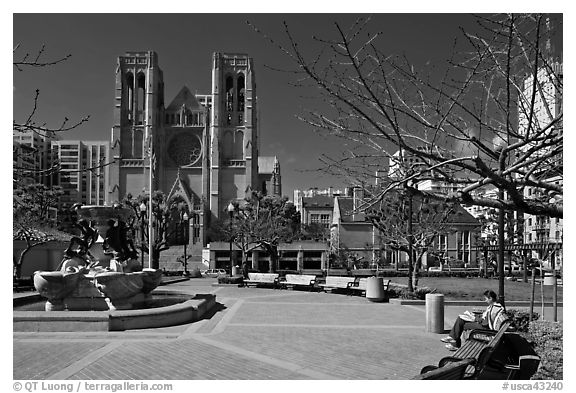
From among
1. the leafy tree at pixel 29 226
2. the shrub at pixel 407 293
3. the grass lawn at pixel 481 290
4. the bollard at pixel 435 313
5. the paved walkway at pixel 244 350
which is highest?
the leafy tree at pixel 29 226

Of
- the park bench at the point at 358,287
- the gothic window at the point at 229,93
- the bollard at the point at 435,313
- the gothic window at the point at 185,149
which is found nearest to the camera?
the bollard at the point at 435,313

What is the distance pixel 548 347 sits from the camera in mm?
8148

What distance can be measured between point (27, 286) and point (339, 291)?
15579 mm

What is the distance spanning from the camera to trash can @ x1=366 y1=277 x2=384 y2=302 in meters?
19.5

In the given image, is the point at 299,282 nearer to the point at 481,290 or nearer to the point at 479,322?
the point at 481,290

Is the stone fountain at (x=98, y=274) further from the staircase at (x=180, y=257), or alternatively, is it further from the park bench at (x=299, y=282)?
the staircase at (x=180, y=257)

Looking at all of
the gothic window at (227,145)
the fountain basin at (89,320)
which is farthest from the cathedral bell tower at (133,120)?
the fountain basin at (89,320)

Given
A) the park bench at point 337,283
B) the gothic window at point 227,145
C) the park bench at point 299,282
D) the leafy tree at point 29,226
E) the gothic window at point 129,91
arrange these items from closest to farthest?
the park bench at point 337,283
the park bench at point 299,282
the leafy tree at point 29,226
the gothic window at point 129,91
the gothic window at point 227,145

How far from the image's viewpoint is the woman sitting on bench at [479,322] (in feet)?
31.8

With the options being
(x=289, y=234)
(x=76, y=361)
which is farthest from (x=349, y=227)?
(x=76, y=361)

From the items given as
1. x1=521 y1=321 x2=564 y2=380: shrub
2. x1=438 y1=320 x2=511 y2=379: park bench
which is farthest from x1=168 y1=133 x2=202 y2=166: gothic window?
x1=438 y1=320 x2=511 y2=379: park bench

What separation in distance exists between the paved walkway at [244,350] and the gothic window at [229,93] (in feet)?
270

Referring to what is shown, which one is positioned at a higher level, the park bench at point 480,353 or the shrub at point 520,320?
the park bench at point 480,353
